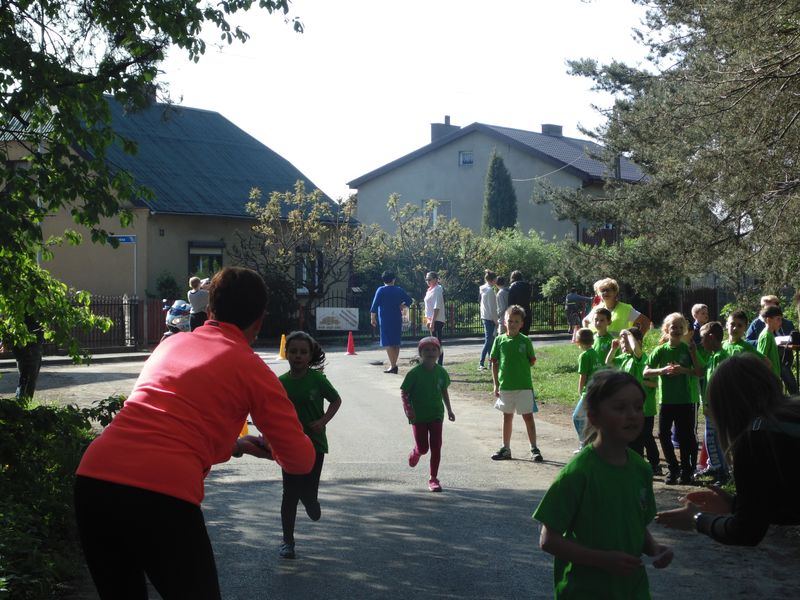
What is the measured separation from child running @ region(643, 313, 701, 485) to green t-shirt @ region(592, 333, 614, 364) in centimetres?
58

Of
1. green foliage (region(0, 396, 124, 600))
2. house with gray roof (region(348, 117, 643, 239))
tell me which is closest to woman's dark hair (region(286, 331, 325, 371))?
green foliage (region(0, 396, 124, 600))

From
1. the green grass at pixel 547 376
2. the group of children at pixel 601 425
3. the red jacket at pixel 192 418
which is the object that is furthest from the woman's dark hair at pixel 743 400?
the green grass at pixel 547 376

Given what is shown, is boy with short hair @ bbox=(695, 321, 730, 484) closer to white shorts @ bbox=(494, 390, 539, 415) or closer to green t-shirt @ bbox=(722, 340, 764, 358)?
green t-shirt @ bbox=(722, 340, 764, 358)

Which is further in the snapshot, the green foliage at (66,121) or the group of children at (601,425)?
the green foliage at (66,121)

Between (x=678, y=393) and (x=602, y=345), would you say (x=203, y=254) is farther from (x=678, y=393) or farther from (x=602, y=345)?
(x=678, y=393)

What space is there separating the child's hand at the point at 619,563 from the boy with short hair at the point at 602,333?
679 centimetres

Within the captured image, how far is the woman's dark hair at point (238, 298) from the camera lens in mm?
3975

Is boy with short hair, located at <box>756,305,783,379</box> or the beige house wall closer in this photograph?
boy with short hair, located at <box>756,305,783,379</box>

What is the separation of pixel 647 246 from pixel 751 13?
31.4 ft

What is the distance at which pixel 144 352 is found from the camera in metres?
28.2

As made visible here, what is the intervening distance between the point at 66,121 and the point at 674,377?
6.00m

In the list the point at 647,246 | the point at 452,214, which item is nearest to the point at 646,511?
the point at 647,246

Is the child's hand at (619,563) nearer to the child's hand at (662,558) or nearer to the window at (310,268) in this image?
the child's hand at (662,558)

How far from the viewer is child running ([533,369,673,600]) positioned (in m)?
3.74
